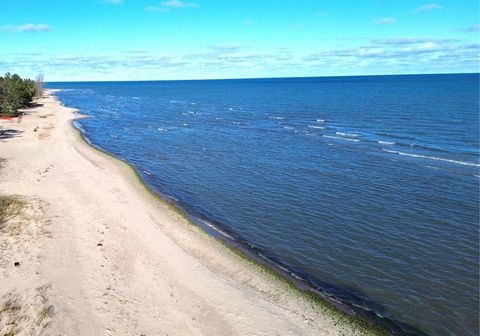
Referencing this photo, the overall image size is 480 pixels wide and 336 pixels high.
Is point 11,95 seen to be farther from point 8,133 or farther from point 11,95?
point 8,133

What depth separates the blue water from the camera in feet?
61.5

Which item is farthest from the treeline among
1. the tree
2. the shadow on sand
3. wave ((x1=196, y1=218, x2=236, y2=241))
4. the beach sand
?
wave ((x1=196, y1=218, x2=236, y2=241))

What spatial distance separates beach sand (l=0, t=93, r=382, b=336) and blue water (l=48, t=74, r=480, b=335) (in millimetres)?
2607

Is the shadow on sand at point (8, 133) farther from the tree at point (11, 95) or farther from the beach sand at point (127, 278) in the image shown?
the beach sand at point (127, 278)

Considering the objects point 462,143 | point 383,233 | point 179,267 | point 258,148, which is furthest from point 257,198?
point 462,143

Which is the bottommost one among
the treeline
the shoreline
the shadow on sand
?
the shoreline

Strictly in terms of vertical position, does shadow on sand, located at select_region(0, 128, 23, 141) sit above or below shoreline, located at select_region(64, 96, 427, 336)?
above

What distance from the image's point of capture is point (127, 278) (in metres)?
18.0

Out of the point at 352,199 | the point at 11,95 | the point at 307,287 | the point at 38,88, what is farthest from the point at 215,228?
the point at 38,88

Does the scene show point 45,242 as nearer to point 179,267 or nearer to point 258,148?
point 179,267

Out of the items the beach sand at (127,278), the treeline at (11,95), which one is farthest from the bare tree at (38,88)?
the beach sand at (127,278)

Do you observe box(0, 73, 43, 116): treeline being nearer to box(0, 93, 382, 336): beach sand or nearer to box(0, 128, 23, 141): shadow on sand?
box(0, 128, 23, 141): shadow on sand

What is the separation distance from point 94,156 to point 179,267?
2739 centimetres

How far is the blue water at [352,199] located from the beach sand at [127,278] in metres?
2.61
